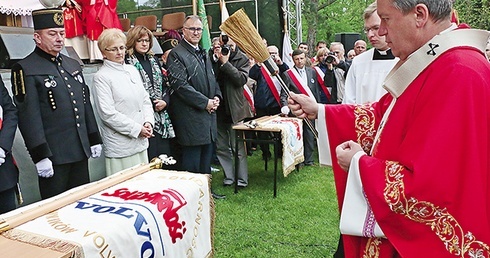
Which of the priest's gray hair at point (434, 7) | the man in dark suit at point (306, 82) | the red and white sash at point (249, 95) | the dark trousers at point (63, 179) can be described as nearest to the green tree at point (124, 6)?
the red and white sash at point (249, 95)

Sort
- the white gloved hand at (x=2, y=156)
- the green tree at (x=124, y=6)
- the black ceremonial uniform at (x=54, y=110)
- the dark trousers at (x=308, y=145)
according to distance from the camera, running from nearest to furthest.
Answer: the white gloved hand at (x=2, y=156) < the black ceremonial uniform at (x=54, y=110) < the dark trousers at (x=308, y=145) < the green tree at (x=124, y=6)

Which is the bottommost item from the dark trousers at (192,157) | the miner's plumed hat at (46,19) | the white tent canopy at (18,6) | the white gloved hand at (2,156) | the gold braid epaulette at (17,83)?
the dark trousers at (192,157)

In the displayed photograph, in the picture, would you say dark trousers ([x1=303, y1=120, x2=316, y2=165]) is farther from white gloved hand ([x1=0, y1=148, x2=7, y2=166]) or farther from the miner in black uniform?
white gloved hand ([x1=0, y1=148, x2=7, y2=166])

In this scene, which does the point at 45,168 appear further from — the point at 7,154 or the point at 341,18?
the point at 341,18

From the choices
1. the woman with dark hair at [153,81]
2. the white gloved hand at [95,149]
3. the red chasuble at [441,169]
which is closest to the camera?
the red chasuble at [441,169]

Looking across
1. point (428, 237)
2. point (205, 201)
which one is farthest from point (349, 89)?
point (428, 237)

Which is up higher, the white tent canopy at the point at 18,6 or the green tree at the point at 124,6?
the green tree at the point at 124,6

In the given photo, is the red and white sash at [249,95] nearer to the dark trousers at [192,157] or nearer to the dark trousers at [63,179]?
the dark trousers at [192,157]

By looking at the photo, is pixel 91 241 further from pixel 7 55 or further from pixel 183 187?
pixel 7 55

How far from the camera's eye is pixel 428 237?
139cm

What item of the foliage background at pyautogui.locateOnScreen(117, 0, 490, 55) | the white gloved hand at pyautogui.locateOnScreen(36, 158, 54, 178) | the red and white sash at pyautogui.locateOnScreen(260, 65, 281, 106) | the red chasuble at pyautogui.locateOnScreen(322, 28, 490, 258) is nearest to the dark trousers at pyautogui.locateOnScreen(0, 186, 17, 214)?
the white gloved hand at pyautogui.locateOnScreen(36, 158, 54, 178)

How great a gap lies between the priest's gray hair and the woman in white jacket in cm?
257

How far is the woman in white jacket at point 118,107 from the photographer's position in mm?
3436

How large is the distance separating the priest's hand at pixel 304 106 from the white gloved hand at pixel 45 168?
176 centimetres
